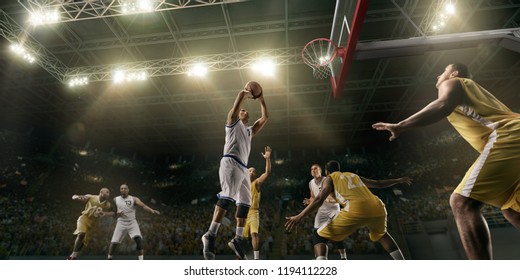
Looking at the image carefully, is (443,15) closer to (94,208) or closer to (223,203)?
(223,203)

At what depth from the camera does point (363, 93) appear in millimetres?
12766

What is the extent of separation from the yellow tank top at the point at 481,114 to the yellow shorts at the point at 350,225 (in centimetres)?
154

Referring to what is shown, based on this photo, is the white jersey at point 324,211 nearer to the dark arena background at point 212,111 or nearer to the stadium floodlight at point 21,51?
the dark arena background at point 212,111

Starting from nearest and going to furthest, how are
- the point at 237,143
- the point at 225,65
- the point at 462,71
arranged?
the point at 462,71
the point at 237,143
the point at 225,65

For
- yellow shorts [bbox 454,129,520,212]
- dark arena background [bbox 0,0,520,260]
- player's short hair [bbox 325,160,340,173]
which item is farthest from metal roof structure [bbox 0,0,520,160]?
yellow shorts [bbox 454,129,520,212]

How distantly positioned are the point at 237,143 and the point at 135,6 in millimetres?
6321

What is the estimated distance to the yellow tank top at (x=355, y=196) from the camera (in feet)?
10.6

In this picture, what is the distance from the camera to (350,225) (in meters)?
3.23

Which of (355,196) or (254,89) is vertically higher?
(254,89)

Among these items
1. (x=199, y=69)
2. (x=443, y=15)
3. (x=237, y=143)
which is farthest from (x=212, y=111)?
(x=237, y=143)

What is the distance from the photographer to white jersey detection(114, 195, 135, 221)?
18.0 feet

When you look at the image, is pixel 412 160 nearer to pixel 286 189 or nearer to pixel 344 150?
pixel 344 150

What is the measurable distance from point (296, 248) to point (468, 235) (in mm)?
9201

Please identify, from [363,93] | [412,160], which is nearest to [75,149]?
[363,93]
